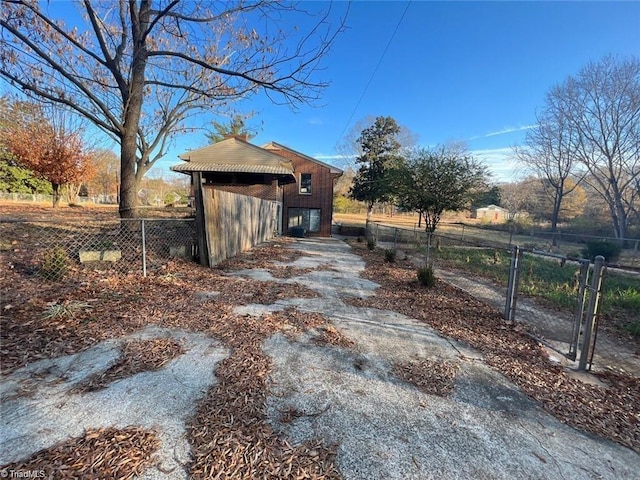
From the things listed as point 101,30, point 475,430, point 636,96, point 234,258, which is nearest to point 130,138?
point 101,30

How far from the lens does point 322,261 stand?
9.31 m

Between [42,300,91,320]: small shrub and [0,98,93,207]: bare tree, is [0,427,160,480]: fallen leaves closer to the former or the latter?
[42,300,91,320]: small shrub

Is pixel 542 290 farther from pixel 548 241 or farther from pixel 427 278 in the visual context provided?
pixel 548 241

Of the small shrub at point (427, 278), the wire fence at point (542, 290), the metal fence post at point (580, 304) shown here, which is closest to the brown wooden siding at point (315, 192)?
the wire fence at point (542, 290)

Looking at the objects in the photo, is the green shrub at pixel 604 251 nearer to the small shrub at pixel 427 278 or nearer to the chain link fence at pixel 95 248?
the small shrub at pixel 427 278

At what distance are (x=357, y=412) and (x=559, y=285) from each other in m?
7.32

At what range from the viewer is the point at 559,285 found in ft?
22.9

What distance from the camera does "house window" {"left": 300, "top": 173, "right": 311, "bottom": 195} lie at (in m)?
21.0

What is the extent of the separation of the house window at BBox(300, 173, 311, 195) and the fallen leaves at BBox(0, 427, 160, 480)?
64.5 ft

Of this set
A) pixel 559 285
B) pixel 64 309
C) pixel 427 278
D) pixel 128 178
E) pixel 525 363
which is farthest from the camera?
pixel 128 178

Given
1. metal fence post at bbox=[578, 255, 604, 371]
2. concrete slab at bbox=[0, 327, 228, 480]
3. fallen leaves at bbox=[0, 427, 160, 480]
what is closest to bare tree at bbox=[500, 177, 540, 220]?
metal fence post at bbox=[578, 255, 604, 371]

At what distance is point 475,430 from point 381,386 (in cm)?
76

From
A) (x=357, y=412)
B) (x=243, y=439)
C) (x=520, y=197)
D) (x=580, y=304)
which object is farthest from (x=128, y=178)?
(x=520, y=197)

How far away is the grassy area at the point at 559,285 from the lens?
17.0ft
